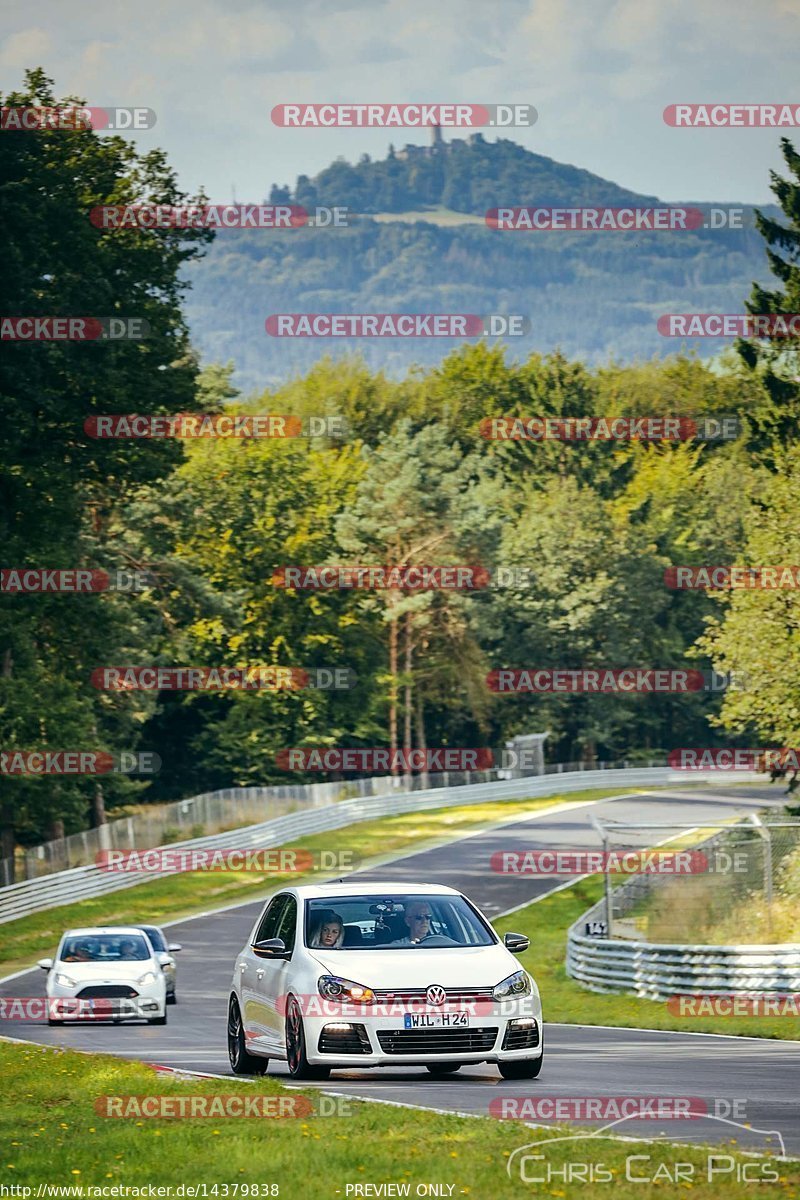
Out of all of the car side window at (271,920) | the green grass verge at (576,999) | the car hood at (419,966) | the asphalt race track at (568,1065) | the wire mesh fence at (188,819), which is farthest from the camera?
the wire mesh fence at (188,819)

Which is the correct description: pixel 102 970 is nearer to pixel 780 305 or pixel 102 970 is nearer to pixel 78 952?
pixel 78 952

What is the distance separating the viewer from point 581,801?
7838 centimetres

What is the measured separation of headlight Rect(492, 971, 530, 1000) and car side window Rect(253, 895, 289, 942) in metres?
2.37

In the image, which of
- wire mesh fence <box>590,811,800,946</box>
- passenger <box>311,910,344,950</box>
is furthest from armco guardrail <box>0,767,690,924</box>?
passenger <box>311,910,344,950</box>

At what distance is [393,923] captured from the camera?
50.2 feet

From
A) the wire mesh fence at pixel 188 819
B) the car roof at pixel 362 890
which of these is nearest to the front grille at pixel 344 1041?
the car roof at pixel 362 890

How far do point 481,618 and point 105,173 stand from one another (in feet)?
155

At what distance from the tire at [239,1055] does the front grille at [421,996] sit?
2.22m

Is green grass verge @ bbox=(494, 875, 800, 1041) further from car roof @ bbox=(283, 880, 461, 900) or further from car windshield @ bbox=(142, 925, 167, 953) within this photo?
car roof @ bbox=(283, 880, 461, 900)

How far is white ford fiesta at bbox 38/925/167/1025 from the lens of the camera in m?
26.1

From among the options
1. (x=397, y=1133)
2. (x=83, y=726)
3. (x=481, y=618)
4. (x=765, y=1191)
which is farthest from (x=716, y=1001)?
(x=481, y=618)

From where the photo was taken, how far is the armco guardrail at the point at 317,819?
160 ft

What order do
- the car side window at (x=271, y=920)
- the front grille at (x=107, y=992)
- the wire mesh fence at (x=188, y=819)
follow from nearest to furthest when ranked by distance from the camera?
the car side window at (x=271, y=920) < the front grille at (x=107, y=992) < the wire mesh fence at (x=188, y=819)

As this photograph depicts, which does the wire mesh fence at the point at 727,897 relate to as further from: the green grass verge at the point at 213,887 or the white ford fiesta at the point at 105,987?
the green grass verge at the point at 213,887
